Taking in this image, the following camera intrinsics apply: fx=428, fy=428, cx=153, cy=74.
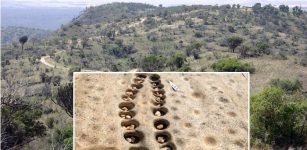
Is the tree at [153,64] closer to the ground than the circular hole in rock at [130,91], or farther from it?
closer to the ground

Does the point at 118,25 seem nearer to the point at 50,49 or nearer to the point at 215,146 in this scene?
the point at 50,49

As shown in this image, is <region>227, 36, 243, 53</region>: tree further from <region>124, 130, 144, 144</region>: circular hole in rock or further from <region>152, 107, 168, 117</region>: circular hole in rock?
<region>124, 130, 144, 144</region>: circular hole in rock

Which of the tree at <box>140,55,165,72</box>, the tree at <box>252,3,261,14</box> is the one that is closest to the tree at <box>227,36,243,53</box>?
the tree at <box>140,55,165,72</box>

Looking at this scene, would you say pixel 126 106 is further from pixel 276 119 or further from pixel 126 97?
pixel 276 119

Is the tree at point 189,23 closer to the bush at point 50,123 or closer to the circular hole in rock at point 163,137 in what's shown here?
the bush at point 50,123

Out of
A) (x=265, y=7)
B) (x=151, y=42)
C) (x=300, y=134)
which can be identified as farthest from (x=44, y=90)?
(x=265, y=7)

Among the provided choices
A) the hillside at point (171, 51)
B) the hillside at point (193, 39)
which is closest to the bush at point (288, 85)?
the hillside at point (171, 51)
